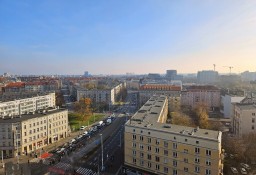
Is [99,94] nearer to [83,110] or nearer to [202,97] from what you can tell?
[83,110]

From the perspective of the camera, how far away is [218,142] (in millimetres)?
28656

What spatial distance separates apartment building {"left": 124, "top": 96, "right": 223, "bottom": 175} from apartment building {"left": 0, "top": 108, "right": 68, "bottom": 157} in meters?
21.4

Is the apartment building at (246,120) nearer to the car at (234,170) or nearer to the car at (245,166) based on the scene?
the car at (245,166)

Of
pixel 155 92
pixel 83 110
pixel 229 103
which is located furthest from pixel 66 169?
pixel 155 92

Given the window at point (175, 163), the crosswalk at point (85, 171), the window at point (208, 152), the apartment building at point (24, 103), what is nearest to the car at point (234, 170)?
the window at point (208, 152)

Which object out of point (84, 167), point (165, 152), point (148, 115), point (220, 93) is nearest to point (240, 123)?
point (148, 115)

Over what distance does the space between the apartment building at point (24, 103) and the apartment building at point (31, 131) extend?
49.5 feet

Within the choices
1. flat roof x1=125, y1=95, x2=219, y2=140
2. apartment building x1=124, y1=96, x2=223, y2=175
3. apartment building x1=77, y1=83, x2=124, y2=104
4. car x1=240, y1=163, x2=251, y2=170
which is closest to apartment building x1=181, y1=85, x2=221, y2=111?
apartment building x1=77, y1=83, x2=124, y2=104

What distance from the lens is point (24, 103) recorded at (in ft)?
245

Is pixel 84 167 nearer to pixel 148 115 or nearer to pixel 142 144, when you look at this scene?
pixel 142 144

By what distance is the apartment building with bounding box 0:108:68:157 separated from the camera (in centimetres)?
4459

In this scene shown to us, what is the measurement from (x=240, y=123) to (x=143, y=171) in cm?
3221

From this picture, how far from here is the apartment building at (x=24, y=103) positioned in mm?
68125

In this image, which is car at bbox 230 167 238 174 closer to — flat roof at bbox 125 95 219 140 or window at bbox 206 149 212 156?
flat roof at bbox 125 95 219 140
